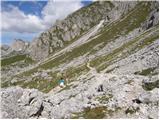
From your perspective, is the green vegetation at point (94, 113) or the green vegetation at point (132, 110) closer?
the green vegetation at point (132, 110)

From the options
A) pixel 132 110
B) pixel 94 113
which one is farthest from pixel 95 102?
pixel 132 110

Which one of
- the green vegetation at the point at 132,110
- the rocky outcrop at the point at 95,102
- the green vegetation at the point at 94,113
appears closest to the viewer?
the green vegetation at the point at 132,110

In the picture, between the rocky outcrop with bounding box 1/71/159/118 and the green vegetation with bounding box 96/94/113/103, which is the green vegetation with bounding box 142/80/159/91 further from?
the green vegetation with bounding box 96/94/113/103

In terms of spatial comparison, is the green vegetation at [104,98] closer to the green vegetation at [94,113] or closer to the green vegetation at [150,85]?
the green vegetation at [94,113]

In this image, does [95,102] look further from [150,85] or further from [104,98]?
[150,85]

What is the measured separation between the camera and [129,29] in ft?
612

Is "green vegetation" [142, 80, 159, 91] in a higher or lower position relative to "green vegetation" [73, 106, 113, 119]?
higher

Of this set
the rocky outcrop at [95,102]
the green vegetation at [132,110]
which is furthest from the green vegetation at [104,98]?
the green vegetation at [132,110]

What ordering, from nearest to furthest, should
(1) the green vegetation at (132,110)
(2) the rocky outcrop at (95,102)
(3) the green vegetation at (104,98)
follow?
(1) the green vegetation at (132,110), (2) the rocky outcrop at (95,102), (3) the green vegetation at (104,98)

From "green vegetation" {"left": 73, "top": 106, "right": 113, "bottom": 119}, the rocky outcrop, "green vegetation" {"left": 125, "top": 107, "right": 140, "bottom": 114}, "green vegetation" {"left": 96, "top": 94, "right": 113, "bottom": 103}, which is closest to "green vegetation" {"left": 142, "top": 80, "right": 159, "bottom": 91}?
the rocky outcrop

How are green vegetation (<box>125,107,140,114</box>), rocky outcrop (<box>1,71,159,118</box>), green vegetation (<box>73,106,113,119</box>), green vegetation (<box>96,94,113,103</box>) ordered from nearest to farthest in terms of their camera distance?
green vegetation (<box>125,107,140,114</box>), rocky outcrop (<box>1,71,159,118</box>), green vegetation (<box>73,106,113,119</box>), green vegetation (<box>96,94,113,103</box>)

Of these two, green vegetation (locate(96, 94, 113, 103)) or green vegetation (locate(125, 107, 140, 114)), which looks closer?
green vegetation (locate(125, 107, 140, 114))

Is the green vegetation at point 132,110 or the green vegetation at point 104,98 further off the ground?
the green vegetation at point 104,98

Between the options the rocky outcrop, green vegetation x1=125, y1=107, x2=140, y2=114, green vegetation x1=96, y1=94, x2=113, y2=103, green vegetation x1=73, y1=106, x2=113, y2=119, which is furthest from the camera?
green vegetation x1=96, y1=94, x2=113, y2=103
